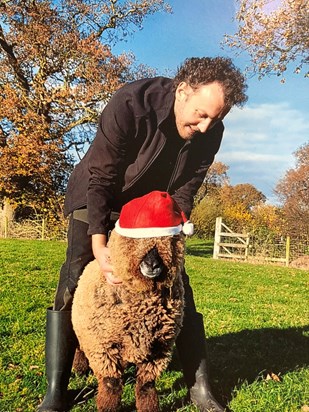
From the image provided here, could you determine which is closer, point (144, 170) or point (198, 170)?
point (144, 170)

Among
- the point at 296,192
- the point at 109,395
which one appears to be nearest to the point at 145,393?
Answer: the point at 109,395

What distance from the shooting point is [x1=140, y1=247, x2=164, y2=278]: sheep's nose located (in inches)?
94.5

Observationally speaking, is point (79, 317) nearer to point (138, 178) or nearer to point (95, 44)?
point (138, 178)

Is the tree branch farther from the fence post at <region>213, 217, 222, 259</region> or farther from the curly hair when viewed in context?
the curly hair

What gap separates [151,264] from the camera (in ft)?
7.88

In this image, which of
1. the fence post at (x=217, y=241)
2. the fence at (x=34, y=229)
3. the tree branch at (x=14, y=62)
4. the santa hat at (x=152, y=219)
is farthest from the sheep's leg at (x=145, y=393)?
the tree branch at (x=14, y=62)

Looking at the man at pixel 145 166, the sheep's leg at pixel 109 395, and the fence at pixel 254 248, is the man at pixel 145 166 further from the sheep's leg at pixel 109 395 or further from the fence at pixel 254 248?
the fence at pixel 254 248

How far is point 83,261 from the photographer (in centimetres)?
322

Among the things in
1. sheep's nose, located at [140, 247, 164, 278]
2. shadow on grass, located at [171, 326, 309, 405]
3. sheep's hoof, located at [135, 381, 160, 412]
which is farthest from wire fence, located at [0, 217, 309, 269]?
sheep's nose, located at [140, 247, 164, 278]

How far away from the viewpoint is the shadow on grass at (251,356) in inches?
152

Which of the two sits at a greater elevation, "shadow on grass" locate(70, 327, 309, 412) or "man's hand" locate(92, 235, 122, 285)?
"man's hand" locate(92, 235, 122, 285)

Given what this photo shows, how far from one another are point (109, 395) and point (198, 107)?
70.3 inches

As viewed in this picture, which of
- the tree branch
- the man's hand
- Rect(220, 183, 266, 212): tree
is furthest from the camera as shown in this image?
Rect(220, 183, 266, 212): tree

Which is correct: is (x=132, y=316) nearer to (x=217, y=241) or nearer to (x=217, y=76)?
(x=217, y=76)
